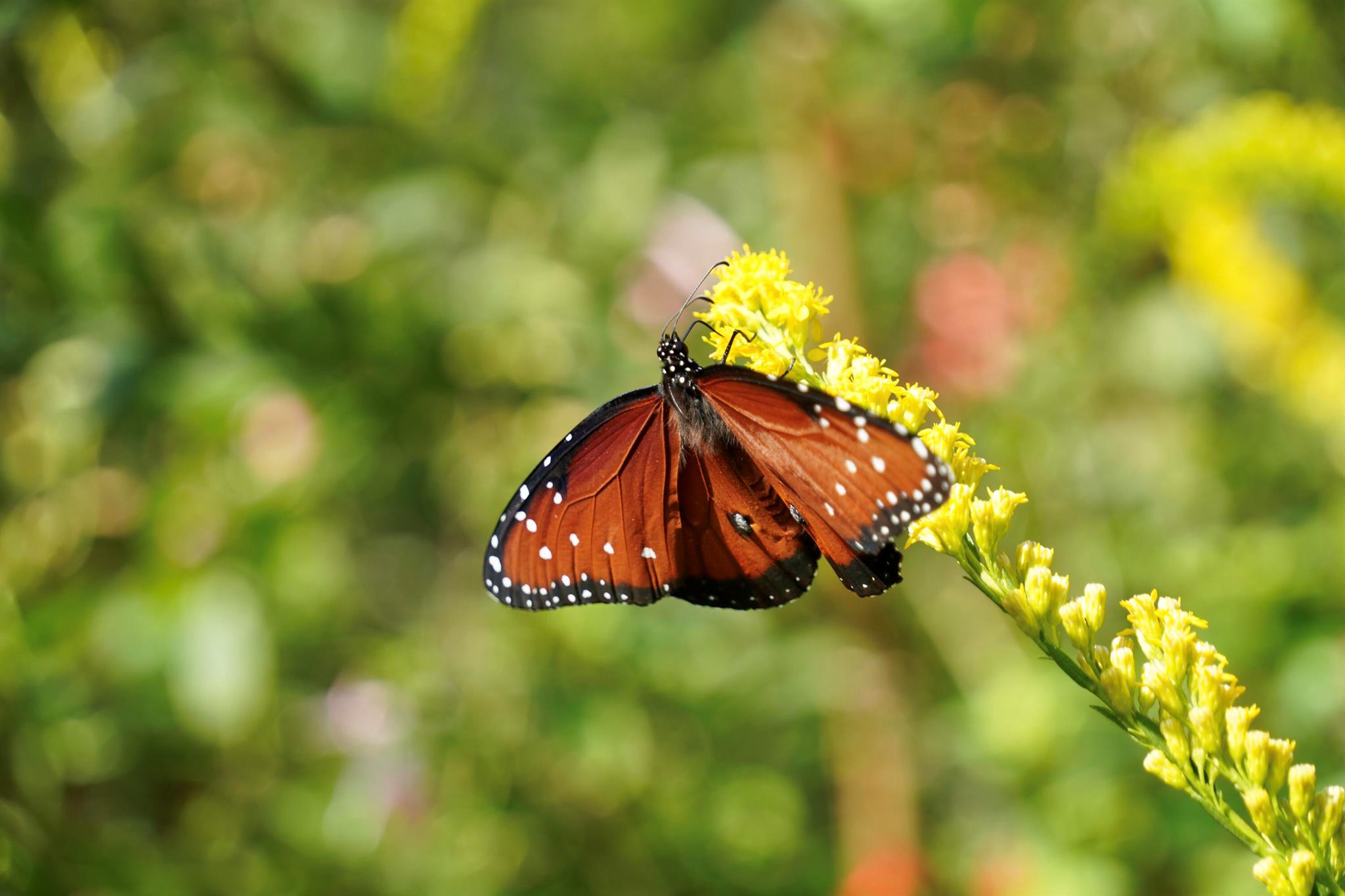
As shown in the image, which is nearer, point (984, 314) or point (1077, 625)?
point (1077, 625)

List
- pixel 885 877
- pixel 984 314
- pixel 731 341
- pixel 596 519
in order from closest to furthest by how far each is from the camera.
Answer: pixel 731 341 < pixel 596 519 < pixel 885 877 < pixel 984 314

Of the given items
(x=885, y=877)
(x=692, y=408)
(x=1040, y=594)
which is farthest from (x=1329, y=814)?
(x=885, y=877)

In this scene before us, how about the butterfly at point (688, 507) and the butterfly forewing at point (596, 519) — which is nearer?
the butterfly at point (688, 507)

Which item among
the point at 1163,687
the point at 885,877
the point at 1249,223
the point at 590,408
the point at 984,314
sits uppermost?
the point at 1249,223

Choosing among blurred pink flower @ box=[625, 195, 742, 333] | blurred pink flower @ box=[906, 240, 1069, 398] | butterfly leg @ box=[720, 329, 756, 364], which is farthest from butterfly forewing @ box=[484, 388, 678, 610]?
blurred pink flower @ box=[906, 240, 1069, 398]

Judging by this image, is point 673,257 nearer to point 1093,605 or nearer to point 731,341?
point 731,341

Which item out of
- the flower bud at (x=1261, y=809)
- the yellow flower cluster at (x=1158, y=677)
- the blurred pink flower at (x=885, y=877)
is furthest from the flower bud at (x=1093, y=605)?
the blurred pink flower at (x=885, y=877)

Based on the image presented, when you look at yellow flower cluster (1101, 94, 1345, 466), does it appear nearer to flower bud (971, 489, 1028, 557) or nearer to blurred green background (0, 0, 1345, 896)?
blurred green background (0, 0, 1345, 896)

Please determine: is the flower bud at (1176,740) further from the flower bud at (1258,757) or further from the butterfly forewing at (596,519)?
the butterfly forewing at (596,519)
